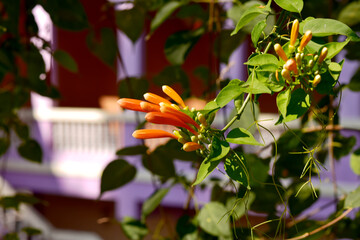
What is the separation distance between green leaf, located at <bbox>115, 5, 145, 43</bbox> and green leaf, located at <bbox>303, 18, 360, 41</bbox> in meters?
0.31

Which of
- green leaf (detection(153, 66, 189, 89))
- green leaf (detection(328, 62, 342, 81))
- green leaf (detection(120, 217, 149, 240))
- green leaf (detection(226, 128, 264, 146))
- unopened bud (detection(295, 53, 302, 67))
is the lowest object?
green leaf (detection(120, 217, 149, 240))

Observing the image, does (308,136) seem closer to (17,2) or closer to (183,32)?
(183,32)

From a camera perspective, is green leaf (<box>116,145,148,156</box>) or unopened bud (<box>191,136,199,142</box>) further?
green leaf (<box>116,145,148,156</box>)

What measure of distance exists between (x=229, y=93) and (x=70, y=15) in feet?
1.11

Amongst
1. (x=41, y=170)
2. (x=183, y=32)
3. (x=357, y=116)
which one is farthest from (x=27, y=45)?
(x=41, y=170)

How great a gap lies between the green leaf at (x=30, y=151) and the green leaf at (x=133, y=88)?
0.20m

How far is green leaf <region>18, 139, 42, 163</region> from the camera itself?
0.63 metres

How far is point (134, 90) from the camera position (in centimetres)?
53

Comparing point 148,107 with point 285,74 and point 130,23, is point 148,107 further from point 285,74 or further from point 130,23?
point 130,23

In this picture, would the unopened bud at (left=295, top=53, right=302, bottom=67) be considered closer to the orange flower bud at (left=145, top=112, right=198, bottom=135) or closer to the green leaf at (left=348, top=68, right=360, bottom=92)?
the orange flower bud at (left=145, top=112, right=198, bottom=135)

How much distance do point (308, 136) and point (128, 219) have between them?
255 mm

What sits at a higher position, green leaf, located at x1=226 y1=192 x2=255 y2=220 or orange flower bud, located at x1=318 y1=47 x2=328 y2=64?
orange flower bud, located at x1=318 y1=47 x2=328 y2=64

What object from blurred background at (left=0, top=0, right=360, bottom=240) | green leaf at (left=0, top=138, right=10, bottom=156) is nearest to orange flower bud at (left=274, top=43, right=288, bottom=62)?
green leaf at (left=0, top=138, right=10, bottom=156)

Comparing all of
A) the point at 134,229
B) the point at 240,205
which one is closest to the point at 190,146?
the point at 240,205
